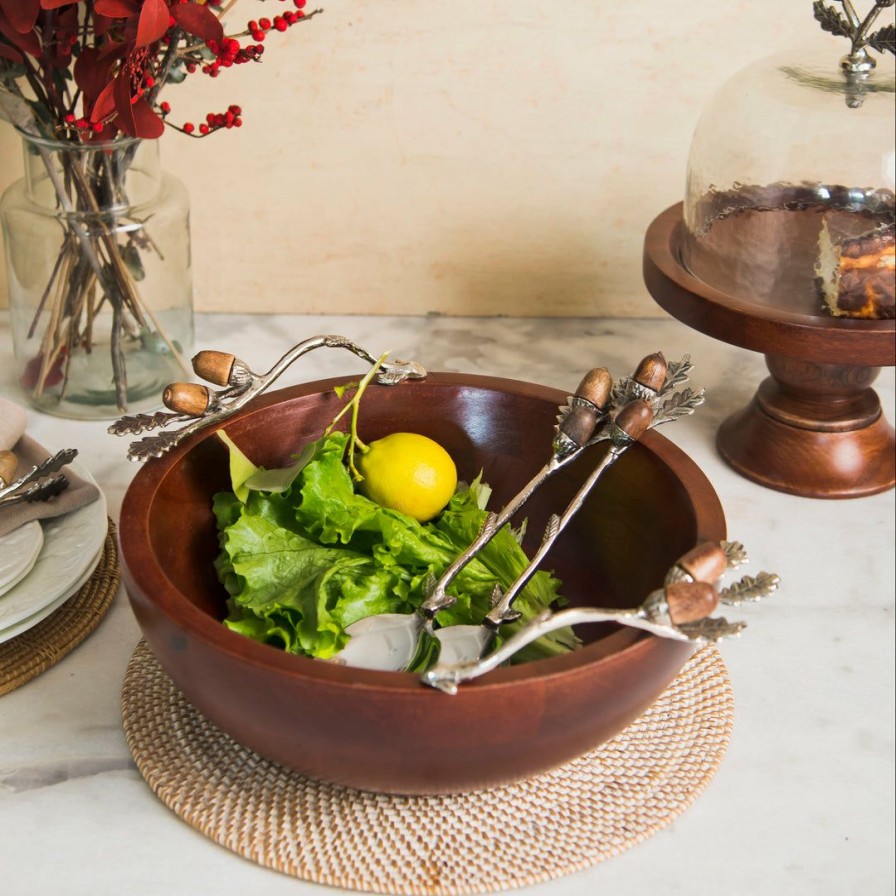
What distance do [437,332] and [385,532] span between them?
0.60 meters

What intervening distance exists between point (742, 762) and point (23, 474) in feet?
1.88

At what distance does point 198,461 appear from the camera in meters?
0.77

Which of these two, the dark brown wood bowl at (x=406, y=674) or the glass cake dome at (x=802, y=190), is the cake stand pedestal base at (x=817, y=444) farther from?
the dark brown wood bowl at (x=406, y=674)

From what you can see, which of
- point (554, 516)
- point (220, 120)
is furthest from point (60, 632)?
point (220, 120)

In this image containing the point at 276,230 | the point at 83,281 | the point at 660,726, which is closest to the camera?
the point at 660,726

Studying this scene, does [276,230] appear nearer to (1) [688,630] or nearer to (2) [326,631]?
(2) [326,631]

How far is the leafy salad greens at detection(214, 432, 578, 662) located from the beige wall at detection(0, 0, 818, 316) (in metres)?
0.55

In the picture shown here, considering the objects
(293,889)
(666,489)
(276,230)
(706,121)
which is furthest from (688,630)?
(276,230)

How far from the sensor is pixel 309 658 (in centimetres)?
58

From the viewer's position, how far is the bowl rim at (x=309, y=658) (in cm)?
56

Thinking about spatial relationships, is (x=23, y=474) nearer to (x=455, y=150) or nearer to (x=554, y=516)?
(x=554, y=516)

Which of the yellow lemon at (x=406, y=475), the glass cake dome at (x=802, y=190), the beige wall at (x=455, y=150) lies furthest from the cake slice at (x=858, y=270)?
the yellow lemon at (x=406, y=475)

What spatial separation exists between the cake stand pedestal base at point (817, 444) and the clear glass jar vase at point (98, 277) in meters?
0.57

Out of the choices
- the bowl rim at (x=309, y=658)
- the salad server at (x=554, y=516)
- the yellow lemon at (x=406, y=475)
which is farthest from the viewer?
the yellow lemon at (x=406, y=475)
